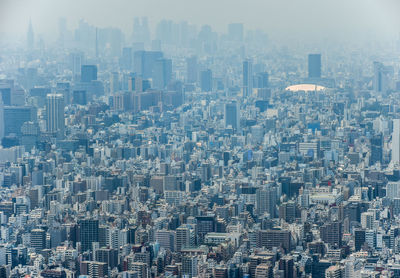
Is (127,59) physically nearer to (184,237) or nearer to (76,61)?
(76,61)

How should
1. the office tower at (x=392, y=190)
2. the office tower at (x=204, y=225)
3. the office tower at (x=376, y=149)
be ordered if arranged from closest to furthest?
the office tower at (x=204, y=225) < the office tower at (x=392, y=190) < the office tower at (x=376, y=149)

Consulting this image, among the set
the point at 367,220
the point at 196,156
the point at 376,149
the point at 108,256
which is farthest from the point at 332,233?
the point at 196,156

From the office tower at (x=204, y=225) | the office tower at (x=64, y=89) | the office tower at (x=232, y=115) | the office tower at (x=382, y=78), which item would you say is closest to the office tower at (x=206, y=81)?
the office tower at (x=232, y=115)

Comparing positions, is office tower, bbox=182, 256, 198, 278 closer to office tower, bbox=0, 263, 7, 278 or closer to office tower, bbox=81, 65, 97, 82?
office tower, bbox=0, 263, 7, 278

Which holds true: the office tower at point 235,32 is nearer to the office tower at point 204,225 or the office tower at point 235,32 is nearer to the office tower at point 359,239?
the office tower at point 204,225

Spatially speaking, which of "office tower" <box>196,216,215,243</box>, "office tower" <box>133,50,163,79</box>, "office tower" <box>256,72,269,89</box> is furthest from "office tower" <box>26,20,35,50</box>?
"office tower" <box>196,216,215,243</box>

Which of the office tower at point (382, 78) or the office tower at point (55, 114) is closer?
the office tower at point (55, 114)
